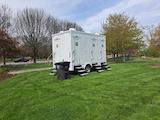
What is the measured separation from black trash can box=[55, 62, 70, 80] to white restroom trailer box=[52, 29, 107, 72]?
30.6 inches

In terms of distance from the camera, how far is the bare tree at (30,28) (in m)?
44.3

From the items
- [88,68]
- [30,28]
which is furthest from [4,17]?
[88,68]

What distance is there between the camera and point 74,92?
9.26 meters

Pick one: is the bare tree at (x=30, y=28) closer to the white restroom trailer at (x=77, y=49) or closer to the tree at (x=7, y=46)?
the tree at (x=7, y=46)

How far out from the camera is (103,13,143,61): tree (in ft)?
101

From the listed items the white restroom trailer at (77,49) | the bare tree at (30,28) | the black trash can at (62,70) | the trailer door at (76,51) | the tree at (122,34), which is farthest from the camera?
the bare tree at (30,28)

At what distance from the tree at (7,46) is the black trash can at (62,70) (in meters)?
15.0

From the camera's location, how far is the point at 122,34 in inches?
1204

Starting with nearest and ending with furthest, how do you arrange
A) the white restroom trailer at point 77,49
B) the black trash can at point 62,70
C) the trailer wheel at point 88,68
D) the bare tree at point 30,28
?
1. the black trash can at point 62,70
2. the white restroom trailer at point 77,49
3. the trailer wheel at point 88,68
4. the bare tree at point 30,28

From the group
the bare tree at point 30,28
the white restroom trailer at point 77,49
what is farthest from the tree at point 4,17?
the white restroom trailer at point 77,49

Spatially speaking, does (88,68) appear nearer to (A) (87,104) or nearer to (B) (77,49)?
(B) (77,49)

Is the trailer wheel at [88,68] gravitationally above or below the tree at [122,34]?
below

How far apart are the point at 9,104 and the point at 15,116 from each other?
155 centimetres

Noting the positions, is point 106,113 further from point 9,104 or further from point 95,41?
point 95,41
